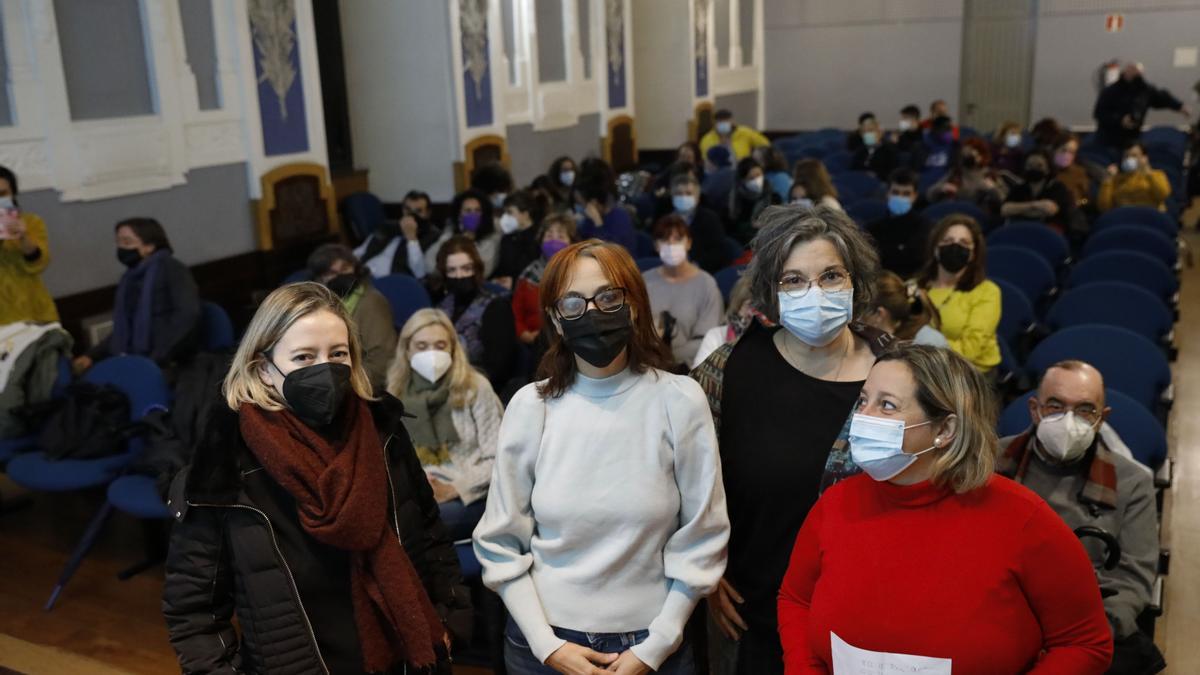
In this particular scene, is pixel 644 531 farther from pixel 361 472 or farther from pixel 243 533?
pixel 243 533

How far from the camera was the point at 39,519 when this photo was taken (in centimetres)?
487

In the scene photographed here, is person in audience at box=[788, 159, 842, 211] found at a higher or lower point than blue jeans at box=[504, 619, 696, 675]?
higher

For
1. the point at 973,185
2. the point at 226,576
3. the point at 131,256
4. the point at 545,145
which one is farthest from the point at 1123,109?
the point at 226,576

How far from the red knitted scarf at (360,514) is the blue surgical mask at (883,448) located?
0.90 meters

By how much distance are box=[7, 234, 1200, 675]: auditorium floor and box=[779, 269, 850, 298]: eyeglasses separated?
2.03 m

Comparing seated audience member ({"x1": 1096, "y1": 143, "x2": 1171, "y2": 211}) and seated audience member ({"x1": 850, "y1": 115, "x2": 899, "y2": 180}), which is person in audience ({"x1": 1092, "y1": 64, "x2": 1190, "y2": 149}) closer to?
seated audience member ({"x1": 850, "y1": 115, "x2": 899, "y2": 180})

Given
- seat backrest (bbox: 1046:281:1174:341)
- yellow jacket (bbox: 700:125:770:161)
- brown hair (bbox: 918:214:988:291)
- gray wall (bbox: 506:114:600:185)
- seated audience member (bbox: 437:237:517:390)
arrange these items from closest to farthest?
brown hair (bbox: 918:214:988:291)
seated audience member (bbox: 437:237:517:390)
seat backrest (bbox: 1046:281:1174:341)
gray wall (bbox: 506:114:600:185)
yellow jacket (bbox: 700:125:770:161)

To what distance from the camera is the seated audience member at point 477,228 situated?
644 centimetres

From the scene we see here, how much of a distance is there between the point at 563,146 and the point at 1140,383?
26.7 feet

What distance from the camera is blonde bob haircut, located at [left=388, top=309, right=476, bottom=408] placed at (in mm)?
3617

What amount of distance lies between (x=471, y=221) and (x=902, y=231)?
2655mm

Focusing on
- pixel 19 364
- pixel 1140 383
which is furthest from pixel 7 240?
pixel 1140 383

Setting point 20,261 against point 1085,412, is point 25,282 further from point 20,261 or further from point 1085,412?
point 1085,412

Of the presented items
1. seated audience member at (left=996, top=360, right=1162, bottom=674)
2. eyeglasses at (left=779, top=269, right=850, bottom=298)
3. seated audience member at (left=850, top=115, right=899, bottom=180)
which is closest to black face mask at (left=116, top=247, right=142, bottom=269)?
eyeglasses at (left=779, top=269, right=850, bottom=298)
